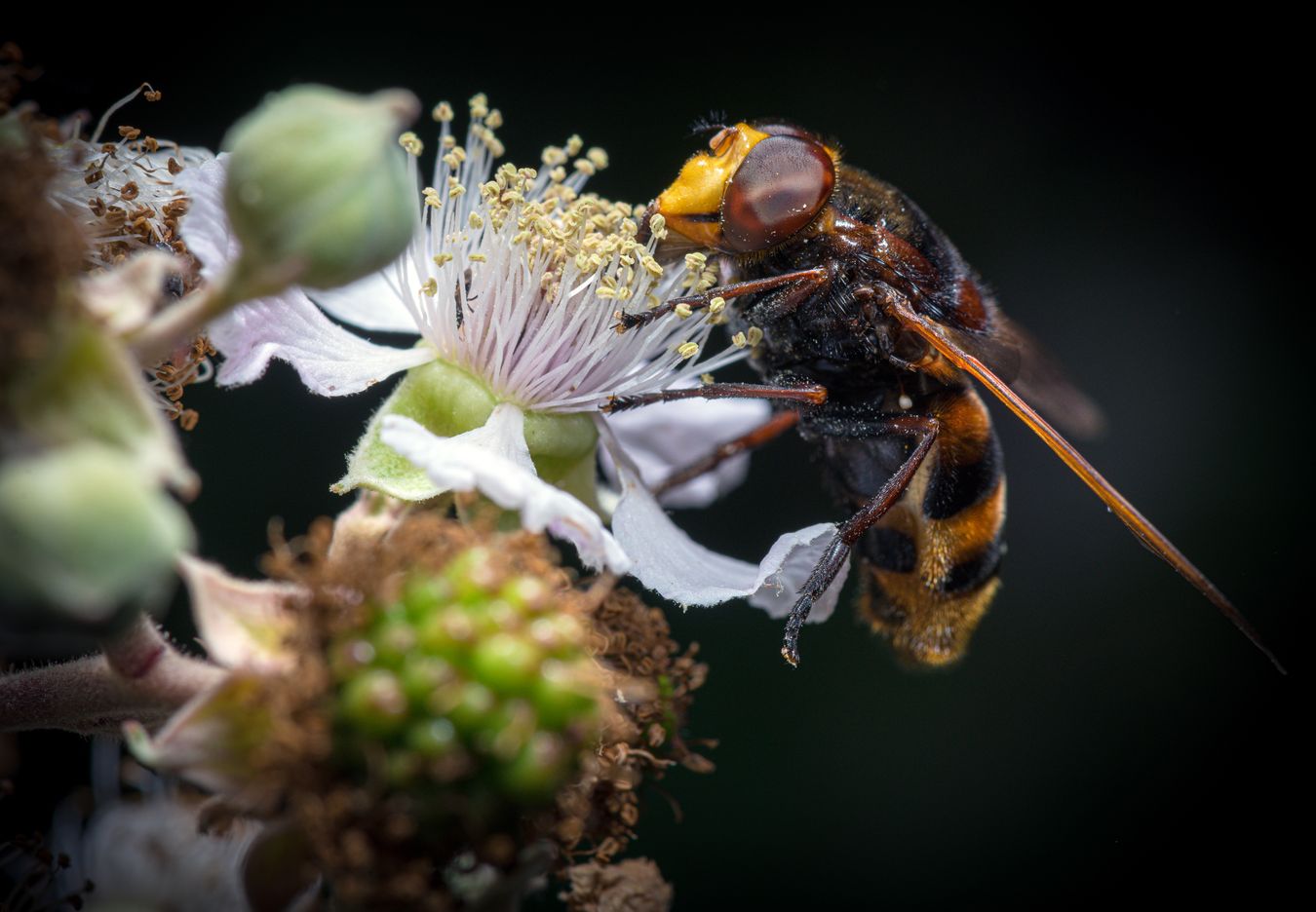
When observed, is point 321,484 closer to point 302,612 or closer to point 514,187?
point 514,187

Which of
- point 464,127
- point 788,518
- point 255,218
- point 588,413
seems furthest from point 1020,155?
point 255,218

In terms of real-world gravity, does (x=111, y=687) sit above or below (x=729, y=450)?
above

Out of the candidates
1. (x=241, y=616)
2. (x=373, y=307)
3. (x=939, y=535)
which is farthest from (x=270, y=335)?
(x=939, y=535)

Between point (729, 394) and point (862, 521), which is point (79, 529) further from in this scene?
point (862, 521)

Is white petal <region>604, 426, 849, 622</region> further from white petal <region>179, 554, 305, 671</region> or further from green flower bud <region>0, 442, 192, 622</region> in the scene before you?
green flower bud <region>0, 442, 192, 622</region>

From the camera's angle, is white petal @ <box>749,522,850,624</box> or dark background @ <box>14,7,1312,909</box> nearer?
white petal @ <box>749,522,850,624</box>

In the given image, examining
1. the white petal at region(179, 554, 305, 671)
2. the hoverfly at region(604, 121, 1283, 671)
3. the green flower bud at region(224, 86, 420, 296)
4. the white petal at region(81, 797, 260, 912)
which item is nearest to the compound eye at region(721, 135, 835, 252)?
the hoverfly at region(604, 121, 1283, 671)

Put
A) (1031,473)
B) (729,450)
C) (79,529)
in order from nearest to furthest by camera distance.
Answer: (79,529), (729,450), (1031,473)
